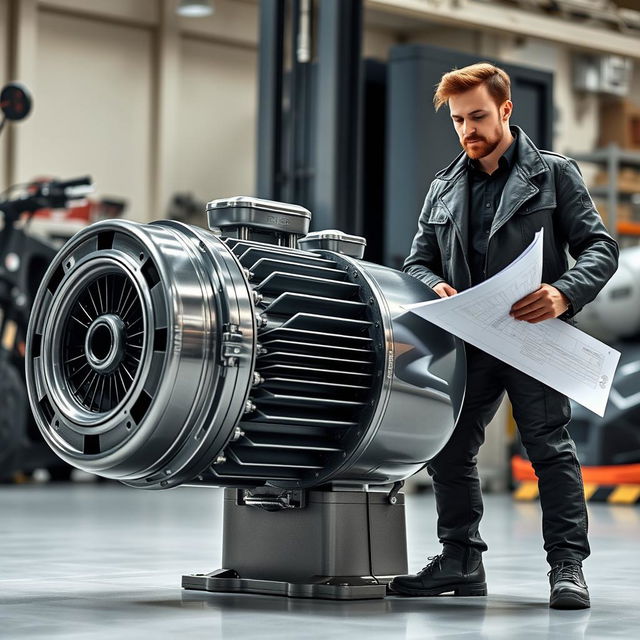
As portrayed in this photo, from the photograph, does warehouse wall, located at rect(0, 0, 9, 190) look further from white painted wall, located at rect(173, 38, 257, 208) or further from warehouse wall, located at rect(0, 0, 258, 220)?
white painted wall, located at rect(173, 38, 257, 208)

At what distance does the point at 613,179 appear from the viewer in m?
12.1

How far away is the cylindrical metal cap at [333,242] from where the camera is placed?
348cm

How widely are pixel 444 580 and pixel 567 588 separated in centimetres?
39

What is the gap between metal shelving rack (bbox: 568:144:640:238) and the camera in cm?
1198

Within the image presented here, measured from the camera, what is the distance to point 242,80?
12.8 metres

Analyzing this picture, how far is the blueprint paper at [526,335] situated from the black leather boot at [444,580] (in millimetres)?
548

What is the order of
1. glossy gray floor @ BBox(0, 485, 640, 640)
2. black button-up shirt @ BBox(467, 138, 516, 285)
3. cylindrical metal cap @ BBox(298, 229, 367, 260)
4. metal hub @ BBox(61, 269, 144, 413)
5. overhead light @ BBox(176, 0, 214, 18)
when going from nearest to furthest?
glossy gray floor @ BBox(0, 485, 640, 640), metal hub @ BBox(61, 269, 144, 413), black button-up shirt @ BBox(467, 138, 516, 285), cylindrical metal cap @ BBox(298, 229, 367, 260), overhead light @ BBox(176, 0, 214, 18)

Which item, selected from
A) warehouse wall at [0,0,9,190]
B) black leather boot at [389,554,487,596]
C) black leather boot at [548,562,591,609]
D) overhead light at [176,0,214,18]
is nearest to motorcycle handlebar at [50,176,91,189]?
warehouse wall at [0,0,9,190]

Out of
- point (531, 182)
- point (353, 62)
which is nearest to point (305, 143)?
point (353, 62)

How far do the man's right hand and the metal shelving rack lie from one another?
8782mm

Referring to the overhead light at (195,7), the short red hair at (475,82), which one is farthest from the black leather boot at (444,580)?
the overhead light at (195,7)

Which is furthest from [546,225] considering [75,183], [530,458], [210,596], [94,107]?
[94,107]

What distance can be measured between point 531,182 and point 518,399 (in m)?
0.53

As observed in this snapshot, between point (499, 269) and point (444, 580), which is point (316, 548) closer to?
point (444, 580)
